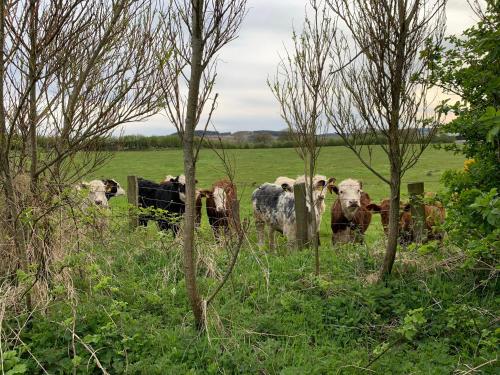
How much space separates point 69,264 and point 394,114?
3636 mm

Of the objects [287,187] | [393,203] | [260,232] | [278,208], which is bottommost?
[260,232]

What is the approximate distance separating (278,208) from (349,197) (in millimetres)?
1630

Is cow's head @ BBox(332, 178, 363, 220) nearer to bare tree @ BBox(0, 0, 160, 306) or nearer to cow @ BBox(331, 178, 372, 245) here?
cow @ BBox(331, 178, 372, 245)

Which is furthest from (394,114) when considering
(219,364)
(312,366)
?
(219,364)

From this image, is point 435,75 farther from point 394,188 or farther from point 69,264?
point 69,264

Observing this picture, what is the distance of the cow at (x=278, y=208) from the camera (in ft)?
32.6

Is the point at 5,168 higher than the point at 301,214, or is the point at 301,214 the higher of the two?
the point at 5,168

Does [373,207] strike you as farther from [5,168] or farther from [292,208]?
[5,168]

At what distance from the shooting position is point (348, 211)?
31.9 feet

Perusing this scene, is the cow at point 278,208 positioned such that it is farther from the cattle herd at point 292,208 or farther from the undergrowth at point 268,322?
the undergrowth at point 268,322

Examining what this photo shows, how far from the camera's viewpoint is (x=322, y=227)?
13977mm

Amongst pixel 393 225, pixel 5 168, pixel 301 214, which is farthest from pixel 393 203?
pixel 5 168

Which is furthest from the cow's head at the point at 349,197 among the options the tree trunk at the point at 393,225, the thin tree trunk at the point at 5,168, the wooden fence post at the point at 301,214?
the thin tree trunk at the point at 5,168

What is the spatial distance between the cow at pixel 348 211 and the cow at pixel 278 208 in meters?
0.34
